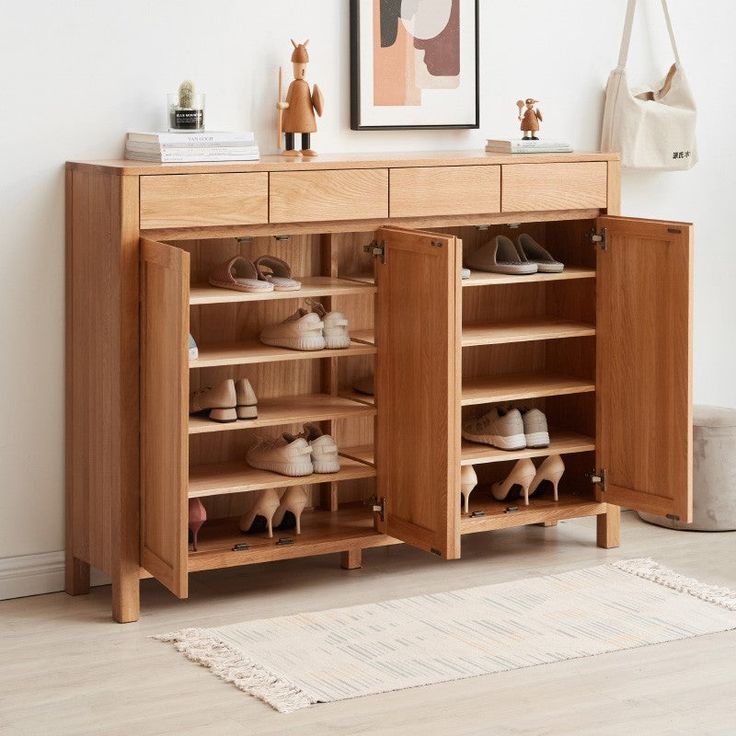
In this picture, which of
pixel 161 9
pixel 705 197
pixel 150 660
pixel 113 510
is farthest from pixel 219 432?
pixel 705 197

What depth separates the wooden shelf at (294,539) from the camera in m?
3.54

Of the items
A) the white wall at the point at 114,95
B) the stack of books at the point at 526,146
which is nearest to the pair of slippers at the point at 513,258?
the stack of books at the point at 526,146

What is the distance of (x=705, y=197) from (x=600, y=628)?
1.84 m

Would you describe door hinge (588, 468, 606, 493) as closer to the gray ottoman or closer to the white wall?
the gray ottoman

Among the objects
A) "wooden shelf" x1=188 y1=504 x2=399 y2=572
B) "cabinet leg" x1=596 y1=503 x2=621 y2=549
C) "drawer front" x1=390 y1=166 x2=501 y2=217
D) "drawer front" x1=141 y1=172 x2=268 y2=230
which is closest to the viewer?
"drawer front" x1=141 y1=172 x2=268 y2=230

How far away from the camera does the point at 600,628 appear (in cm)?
339

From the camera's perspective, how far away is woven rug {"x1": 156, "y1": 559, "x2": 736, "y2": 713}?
3.07 meters

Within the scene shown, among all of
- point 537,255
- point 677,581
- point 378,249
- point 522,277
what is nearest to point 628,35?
point 537,255

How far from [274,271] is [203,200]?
16.4 inches

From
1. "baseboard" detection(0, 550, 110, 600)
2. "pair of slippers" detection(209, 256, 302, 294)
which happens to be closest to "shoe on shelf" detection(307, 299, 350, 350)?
"pair of slippers" detection(209, 256, 302, 294)

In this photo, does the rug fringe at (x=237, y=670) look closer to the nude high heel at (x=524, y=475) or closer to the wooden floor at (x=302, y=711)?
the wooden floor at (x=302, y=711)

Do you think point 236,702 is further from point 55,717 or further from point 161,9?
point 161,9

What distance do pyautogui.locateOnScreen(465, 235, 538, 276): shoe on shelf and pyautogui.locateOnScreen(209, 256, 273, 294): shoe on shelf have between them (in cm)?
70

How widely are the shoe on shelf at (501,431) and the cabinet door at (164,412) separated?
1048mm
